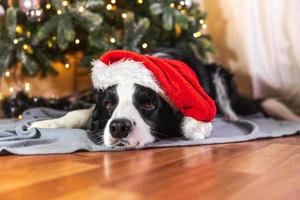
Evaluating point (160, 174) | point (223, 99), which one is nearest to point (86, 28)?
point (223, 99)

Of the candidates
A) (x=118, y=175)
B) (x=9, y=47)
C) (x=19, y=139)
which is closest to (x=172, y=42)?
(x=9, y=47)

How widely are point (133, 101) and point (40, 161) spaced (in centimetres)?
40

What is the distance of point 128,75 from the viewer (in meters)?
1.54

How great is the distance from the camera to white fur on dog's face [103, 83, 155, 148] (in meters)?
1.43

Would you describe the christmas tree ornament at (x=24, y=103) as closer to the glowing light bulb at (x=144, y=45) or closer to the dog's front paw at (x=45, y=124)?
the glowing light bulb at (x=144, y=45)

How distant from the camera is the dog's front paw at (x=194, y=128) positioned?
160 cm

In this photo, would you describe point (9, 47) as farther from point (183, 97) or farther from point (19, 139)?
point (183, 97)

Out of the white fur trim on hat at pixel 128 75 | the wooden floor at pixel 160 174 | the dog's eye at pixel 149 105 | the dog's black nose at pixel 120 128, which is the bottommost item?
the wooden floor at pixel 160 174

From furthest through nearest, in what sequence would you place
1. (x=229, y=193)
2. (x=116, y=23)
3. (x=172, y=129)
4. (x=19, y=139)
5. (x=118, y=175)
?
(x=116, y=23) < (x=172, y=129) < (x=19, y=139) < (x=118, y=175) < (x=229, y=193)

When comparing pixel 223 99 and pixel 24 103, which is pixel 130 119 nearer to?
pixel 223 99

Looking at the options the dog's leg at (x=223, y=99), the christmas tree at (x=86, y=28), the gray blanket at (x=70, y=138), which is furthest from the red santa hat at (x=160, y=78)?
the dog's leg at (x=223, y=99)

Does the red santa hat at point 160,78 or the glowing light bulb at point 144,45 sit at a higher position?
the glowing light bulb at point 144,45

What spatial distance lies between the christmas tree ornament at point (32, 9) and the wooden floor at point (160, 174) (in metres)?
0.92

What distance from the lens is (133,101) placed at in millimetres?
1521
